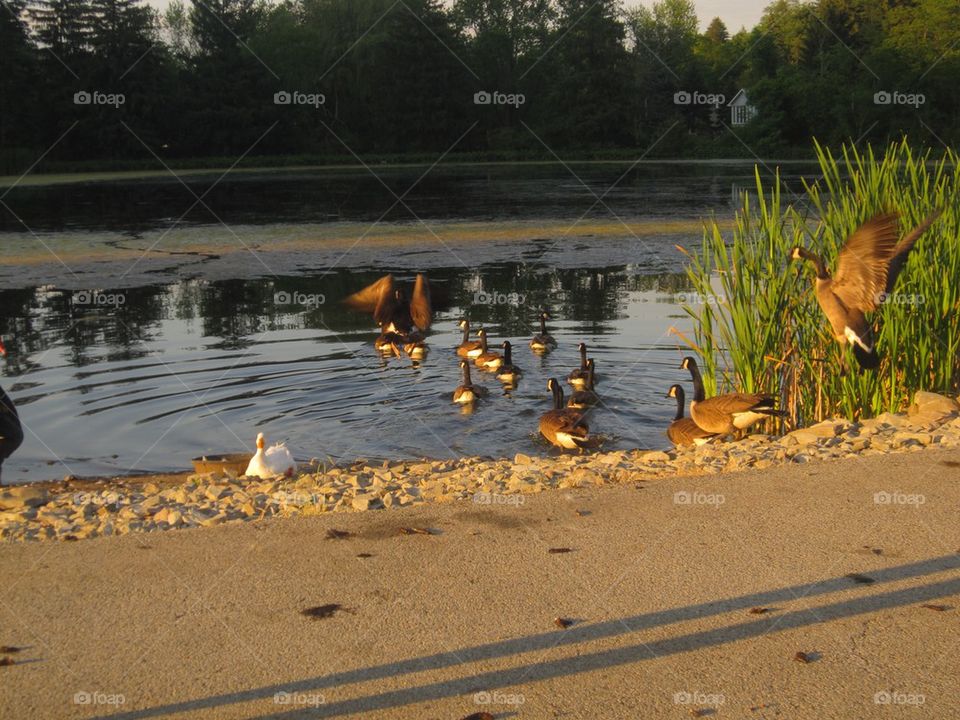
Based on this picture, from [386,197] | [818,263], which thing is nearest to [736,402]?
[818,263]

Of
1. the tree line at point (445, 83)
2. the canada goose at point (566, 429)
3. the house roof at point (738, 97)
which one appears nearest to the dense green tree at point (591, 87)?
the tree line at point (445, 83)

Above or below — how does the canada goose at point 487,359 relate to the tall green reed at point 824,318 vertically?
below

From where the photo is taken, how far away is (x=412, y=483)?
8117 millimetres

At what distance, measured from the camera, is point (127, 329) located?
18188 mm

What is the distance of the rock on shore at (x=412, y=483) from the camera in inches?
279

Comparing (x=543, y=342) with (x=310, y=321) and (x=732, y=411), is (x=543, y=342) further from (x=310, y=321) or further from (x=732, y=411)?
(x=732, y=411)

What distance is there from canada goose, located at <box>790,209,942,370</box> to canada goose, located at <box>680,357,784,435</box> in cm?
82

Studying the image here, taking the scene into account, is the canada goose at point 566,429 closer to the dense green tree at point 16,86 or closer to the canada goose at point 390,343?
the canada goose at point 390,343

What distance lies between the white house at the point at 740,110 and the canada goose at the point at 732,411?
75818 millimetres

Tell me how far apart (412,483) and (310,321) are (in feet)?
37.2

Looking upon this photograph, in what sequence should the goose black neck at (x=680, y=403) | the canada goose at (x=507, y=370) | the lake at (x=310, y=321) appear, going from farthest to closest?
the canada goose at (x=507, y=370), the lake at (x=310, y=321), the goose black neck at (x=680, y=403)

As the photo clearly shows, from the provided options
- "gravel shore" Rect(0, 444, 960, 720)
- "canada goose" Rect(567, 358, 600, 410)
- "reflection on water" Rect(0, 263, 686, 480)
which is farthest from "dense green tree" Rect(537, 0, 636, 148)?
"gravel shore" Rect(0, 444, 960, 720)

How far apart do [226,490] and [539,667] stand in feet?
13.5

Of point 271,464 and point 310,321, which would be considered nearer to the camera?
point 271,464
